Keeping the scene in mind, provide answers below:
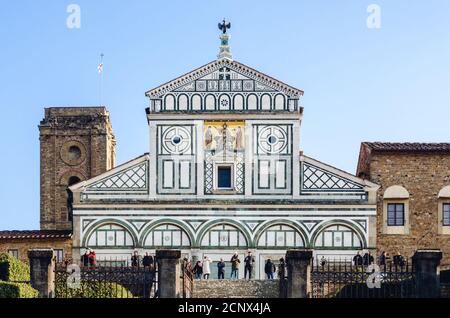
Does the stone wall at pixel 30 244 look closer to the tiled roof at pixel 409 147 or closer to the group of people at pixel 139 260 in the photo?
the group of people at pixel 139 260

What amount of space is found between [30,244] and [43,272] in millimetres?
23814

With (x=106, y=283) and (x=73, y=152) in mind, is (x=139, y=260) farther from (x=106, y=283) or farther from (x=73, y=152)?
(x=73, y=152)

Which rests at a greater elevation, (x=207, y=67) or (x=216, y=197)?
(x=207, y=67)

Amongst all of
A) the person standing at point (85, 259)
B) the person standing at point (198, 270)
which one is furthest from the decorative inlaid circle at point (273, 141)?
the person standing at point (85, 259)

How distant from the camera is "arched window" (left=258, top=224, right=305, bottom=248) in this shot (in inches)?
2325

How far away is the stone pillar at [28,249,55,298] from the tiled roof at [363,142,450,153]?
78.2ft

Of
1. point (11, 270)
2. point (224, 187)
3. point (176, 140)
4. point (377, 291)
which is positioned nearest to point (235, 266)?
point (224, 187)

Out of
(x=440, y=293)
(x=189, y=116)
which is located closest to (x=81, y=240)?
(x=189, y=116)

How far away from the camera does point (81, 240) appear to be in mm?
59219

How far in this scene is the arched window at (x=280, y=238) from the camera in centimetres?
5906

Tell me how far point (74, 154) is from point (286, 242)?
2067 centimetres

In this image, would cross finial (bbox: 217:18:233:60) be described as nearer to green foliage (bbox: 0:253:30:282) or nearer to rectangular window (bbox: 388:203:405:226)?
rectangular window (bbox: 388:203:405:226)

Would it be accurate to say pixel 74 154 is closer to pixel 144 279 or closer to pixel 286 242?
pixel 286 242

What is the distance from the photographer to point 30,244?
205 ft
